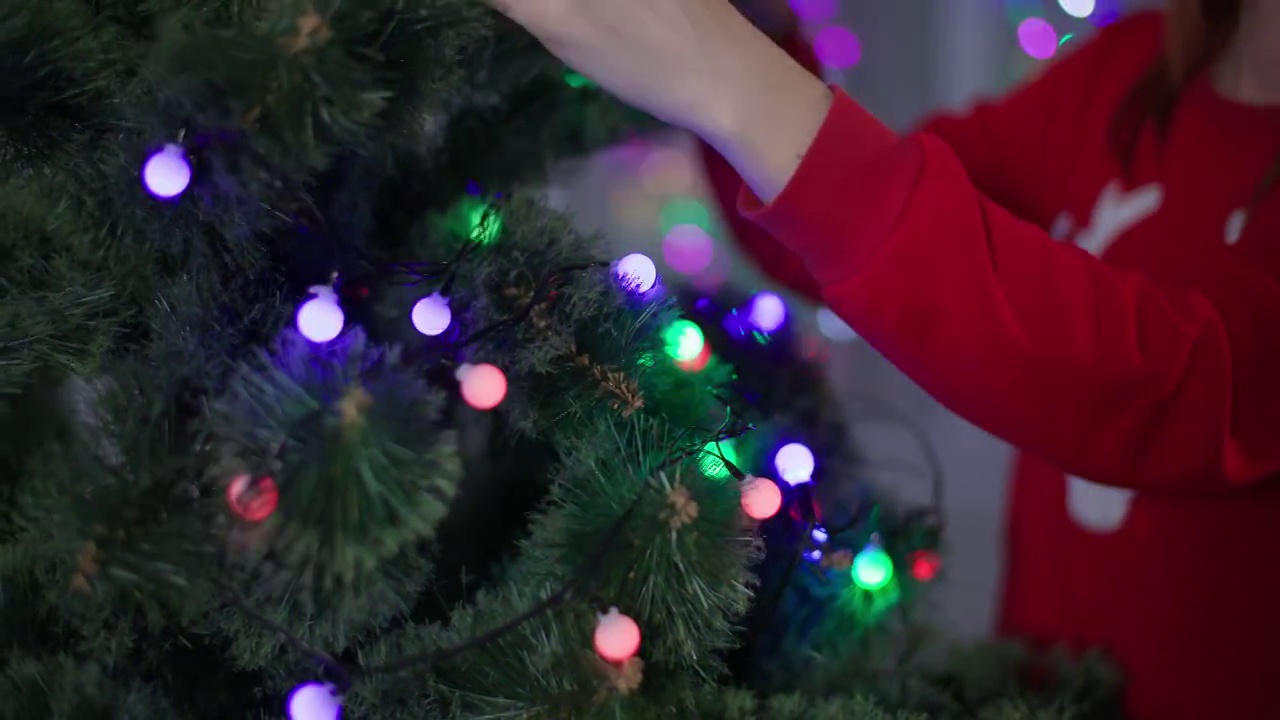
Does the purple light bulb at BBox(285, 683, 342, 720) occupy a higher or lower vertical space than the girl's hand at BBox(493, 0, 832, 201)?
lower

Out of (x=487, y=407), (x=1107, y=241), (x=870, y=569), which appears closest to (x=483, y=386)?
(x=487, y=407)

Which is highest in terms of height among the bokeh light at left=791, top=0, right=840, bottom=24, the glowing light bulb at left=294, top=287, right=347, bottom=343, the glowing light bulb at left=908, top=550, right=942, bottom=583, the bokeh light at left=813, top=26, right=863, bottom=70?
the glowing light bulb at left=294, top=287, right=347, bottom=343

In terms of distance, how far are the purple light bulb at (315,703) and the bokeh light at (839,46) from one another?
1.15 metres

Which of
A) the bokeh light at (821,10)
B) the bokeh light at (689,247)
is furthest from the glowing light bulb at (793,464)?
the bokeh light at (821,10)

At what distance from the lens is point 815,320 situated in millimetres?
1003

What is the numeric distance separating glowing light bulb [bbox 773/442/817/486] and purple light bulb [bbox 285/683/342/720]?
21cm

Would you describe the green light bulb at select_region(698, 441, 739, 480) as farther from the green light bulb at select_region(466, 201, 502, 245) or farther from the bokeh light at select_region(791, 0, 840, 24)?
the bokeh light at select_region(791, 0, 840, 24)

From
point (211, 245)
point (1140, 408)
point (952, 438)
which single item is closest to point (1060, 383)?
point (1140, 408)

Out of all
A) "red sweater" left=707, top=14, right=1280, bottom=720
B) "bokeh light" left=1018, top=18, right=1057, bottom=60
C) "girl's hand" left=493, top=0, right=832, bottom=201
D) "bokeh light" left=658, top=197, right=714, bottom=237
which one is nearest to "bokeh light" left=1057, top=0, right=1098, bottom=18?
"bokeh light" left=1018, top=18, right=1057, bottom=60

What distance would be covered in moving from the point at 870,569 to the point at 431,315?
27cm

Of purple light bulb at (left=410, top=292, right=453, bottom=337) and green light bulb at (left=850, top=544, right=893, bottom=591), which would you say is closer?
purple light bulb at (left=410, top=292, right=453, bottom=337)

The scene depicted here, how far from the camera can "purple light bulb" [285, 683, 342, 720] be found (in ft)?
0.89

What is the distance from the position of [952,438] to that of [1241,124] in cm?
84

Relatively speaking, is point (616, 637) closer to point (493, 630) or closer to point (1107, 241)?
point (493, 630)
